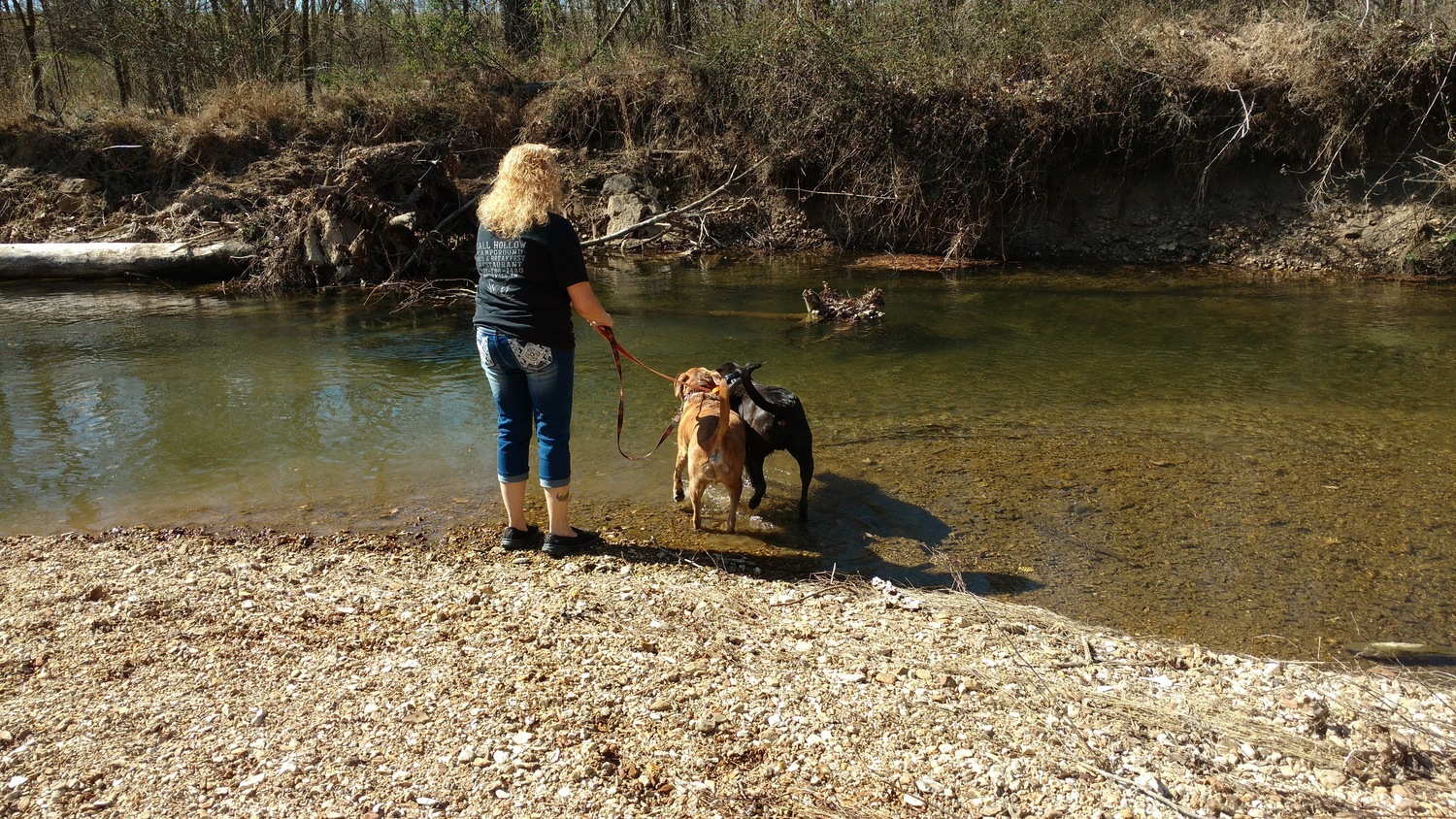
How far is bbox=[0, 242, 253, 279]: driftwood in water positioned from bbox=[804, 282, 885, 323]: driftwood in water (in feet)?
30.3

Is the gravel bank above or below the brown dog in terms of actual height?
below

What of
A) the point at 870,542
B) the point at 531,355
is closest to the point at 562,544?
the point at 531,355

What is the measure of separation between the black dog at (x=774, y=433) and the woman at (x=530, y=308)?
1.28m

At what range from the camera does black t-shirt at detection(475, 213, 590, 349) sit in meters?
4.61

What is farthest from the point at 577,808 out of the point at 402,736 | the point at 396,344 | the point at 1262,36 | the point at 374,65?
the point at 374,65

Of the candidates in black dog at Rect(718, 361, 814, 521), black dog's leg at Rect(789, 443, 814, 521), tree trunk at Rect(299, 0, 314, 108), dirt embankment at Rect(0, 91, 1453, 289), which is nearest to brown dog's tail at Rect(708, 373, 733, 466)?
black dog at Rect(718, 361, 814, 521)

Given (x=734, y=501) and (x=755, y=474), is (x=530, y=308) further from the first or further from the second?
(x=755, y=474)

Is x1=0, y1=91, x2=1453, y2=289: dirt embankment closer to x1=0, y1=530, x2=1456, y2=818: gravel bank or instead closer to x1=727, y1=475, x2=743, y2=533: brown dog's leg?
x1=727, y1=475, x2=743, y2=533: brown dog's leg

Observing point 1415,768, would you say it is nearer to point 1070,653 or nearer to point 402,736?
point 1070,653

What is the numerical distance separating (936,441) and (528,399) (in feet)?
11.8

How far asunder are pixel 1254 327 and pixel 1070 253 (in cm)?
601

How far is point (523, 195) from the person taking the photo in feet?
15.0

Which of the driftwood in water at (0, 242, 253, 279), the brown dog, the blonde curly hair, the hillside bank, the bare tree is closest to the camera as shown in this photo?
the blonde curly hair

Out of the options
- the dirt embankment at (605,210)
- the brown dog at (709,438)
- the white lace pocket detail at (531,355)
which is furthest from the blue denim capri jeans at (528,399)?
the dirt embankment at (605,210)
